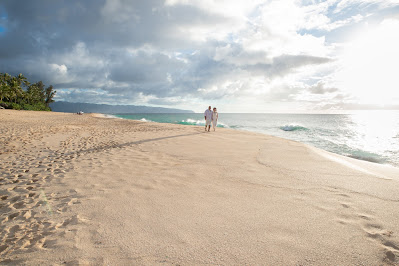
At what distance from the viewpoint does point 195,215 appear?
3.08 metres

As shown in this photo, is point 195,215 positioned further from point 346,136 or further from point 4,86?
point 4,86

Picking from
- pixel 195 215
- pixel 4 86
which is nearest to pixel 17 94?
pixel 4 86

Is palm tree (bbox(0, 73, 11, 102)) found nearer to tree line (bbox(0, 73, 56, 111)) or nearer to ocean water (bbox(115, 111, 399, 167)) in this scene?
tree line (bbox(0, 73, 56, 111))

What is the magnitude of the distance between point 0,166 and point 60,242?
5.05m

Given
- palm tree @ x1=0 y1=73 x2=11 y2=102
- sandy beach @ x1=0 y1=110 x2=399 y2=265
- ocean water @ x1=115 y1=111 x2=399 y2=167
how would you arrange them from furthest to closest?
palm tree @ x1=0 y1=73 x2=11 y2=102
ocean water @ x1=115 y1=111 x2=399 y2=167
sandy beach @ x1=0 y1=110 x2=399 y2=265

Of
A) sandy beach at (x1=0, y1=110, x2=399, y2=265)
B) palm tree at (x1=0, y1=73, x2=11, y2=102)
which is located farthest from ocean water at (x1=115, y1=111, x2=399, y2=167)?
palm tree at (x1=0, y1=73, x2=11, y2=102)

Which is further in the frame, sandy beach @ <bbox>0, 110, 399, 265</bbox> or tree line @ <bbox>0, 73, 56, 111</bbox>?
tree line @ <bbox>0, 73, 56, 111</bbox>

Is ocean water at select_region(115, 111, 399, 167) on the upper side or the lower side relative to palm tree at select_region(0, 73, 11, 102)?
lower

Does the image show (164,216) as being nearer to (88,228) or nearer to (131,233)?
(131,233)

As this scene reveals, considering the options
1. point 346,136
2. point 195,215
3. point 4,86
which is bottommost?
point 195,215

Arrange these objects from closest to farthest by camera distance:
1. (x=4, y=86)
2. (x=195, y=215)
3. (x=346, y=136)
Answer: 1. (x=195, y=215)
2. (x=346, y=136)
3. (x=4, y=86)

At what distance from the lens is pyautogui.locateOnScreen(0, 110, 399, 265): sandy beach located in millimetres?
2223

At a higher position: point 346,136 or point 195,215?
point 346,136

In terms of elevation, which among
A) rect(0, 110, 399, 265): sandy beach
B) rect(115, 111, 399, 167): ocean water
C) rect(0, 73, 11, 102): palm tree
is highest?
rect(0, 73, 11, 102): palm tree
